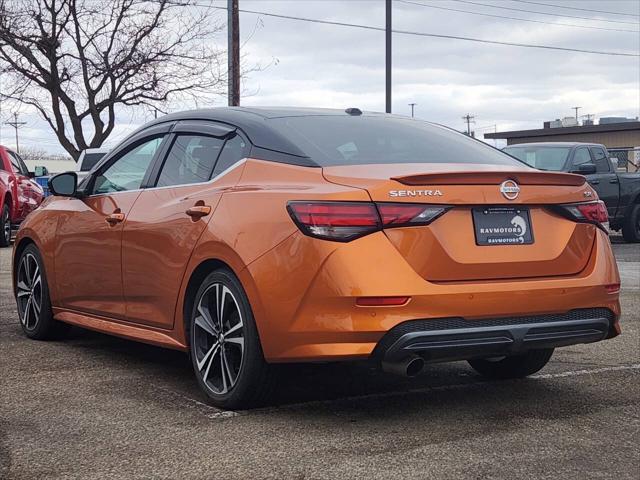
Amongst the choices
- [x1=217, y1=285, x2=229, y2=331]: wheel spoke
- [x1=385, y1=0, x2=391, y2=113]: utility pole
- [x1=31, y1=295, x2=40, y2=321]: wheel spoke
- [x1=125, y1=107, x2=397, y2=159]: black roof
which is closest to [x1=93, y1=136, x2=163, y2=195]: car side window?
[x1=125, y1=107, x2=397, y2=159]: black roof

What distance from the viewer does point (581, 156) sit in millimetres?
16438

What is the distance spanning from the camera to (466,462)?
3811mm

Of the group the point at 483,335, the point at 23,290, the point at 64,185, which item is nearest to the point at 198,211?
Result: the point at 483,335

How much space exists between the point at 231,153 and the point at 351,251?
1197 millimetres

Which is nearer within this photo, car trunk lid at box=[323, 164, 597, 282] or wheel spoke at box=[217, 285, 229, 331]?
car trunk lid at box=[323, 164, 597, 282]

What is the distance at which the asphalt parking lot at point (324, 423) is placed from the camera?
3777 millimetres

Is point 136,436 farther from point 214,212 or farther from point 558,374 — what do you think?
point 558,374

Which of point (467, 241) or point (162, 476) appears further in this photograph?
point (467, 241)

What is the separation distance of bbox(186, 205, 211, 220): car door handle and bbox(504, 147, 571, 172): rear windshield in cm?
1175

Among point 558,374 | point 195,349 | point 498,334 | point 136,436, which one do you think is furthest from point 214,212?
point 558,374

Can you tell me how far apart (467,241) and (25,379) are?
8.85ft

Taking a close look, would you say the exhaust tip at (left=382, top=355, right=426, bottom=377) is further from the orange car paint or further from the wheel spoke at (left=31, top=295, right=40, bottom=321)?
the wheel spoke at (left=31, top=295, right=40, bottom=321)

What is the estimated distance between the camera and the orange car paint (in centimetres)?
419

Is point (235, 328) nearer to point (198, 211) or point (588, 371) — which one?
point (198, 211)
